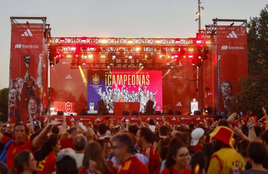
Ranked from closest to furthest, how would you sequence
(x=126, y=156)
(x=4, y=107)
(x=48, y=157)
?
(x=126, y=156) < (x=48, y=157) < (x=4, y=107)

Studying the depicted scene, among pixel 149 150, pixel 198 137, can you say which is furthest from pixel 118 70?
pixel 149 150

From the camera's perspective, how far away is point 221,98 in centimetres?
2214

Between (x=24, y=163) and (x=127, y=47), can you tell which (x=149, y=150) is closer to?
(x=24, y=163)

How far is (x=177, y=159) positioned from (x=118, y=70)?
25369 mm

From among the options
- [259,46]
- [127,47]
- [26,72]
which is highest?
[259,46]

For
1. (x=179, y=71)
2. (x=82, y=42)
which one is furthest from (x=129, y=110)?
(x=179, y=71)

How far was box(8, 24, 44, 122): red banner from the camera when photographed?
68.2 ft

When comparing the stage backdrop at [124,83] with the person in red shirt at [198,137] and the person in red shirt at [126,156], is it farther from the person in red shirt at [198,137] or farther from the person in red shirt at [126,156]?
the person in red shirt at [126,156]

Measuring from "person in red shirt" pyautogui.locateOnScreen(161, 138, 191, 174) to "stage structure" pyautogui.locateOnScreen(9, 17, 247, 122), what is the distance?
18.4 meters

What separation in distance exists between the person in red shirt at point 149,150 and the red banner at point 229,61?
1810cm

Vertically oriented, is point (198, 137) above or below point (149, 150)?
above

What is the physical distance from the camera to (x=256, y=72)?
27.9 metres

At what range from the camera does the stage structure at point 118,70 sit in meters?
21.5

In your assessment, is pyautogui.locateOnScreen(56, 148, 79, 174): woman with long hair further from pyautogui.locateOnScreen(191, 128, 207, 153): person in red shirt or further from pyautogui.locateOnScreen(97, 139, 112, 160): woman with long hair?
pyautogui.locateOnScreen(191, 128, 207, 153): person in red shirt
